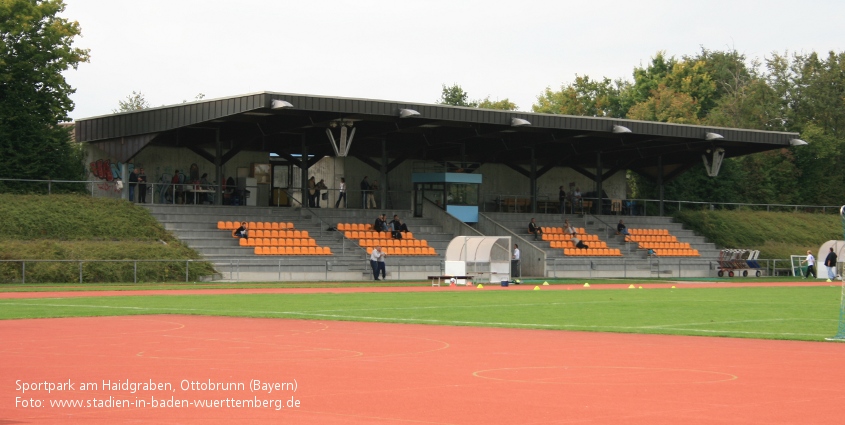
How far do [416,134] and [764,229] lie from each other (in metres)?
26.6

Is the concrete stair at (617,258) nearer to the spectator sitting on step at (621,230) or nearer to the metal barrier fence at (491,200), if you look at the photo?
the spectator sitting on step at (621,230)

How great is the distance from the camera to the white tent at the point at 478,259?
43719 mm

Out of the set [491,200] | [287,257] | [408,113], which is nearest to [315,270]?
[287,257]

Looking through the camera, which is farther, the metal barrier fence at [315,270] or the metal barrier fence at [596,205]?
the metal barrier fence at [596,205]

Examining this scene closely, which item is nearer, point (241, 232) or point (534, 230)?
point (241, 232)

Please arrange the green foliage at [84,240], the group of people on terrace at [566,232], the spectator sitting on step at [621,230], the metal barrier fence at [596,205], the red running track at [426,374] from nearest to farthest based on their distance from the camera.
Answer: the red running track at [426,374] < the green foliage at [84,240] < the group of people on terrace at [566,232] < the spectator sitting on step at [621,230] < the metal barrier fence at [596,205]

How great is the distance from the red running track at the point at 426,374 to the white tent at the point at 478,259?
2421cm

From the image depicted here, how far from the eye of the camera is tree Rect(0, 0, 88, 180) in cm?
5072

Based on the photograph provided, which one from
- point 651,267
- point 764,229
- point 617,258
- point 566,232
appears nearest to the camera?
point 651,267

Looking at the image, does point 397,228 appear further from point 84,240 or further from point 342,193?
point 84,240

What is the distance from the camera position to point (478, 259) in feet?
144

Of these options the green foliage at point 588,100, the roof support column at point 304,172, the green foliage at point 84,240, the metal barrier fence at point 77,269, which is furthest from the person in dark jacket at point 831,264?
the green foliage at point 588,100

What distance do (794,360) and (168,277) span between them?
31092mm

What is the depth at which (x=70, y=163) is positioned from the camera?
5294 cm
